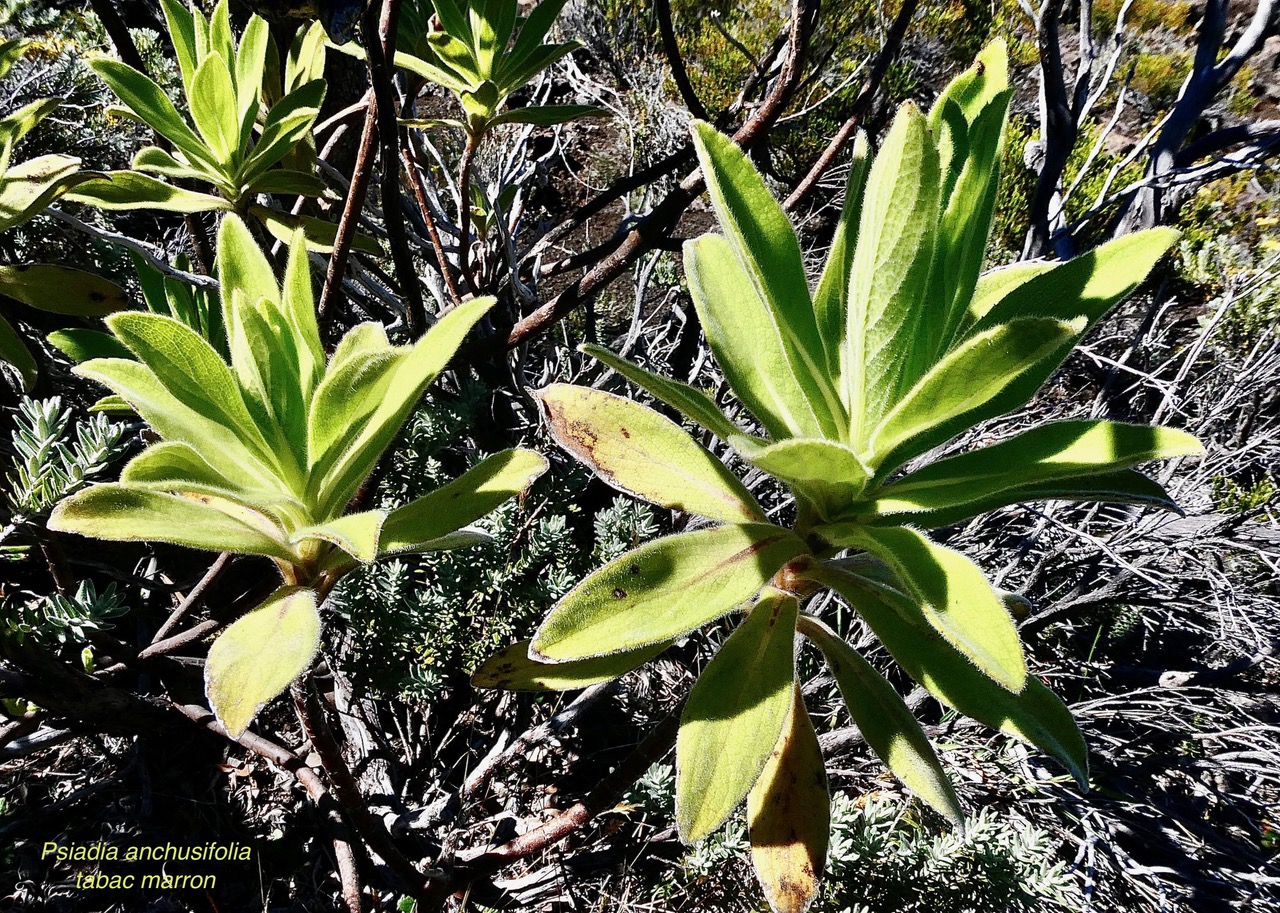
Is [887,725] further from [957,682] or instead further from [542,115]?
[542,115]

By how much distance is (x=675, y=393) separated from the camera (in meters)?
0.90

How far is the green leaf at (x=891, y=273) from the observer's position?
2.65 feet

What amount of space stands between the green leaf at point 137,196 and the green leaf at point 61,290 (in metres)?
0.15

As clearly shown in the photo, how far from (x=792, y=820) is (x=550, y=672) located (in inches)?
14.5

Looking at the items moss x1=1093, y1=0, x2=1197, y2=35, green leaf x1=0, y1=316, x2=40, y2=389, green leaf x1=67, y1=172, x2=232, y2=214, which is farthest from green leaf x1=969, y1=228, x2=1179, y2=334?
moss x1=1093, y1=0, x2=1197, y2=35

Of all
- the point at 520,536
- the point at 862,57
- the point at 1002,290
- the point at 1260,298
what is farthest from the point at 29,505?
the point at 862,57

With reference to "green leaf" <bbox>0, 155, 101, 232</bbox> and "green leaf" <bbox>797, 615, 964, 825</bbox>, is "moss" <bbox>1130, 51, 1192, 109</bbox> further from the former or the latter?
"green leaf" <bbox>0, 155, 101, 232</bbox>

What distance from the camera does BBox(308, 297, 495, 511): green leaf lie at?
2.94 ft

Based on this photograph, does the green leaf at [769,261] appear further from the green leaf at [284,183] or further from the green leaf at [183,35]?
the green leaf at [183,35]

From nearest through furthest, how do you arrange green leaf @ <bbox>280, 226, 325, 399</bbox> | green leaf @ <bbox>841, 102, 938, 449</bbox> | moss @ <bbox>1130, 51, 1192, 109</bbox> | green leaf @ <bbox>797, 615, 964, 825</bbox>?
1. green leaf @ <bbox>841, 102, 938, 449</bbox>
2. green leaf @ <bbox>797, 615, 964, 825</bbox>
3. green leaf @ <bbox>280, 226, 325, 399</bbox>
4. moss @ <bbox>1130, 51, 1192, 109</bbox>

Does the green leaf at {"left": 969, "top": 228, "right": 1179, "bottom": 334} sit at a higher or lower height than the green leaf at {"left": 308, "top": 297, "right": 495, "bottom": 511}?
lower

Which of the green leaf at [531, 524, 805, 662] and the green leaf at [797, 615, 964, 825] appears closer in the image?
the green leaf at [531, 524, 805, 662]

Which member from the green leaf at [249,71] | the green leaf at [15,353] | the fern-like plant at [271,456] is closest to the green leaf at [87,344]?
the green leaf at [15,353]

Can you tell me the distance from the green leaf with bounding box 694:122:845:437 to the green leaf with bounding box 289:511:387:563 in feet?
1.53
